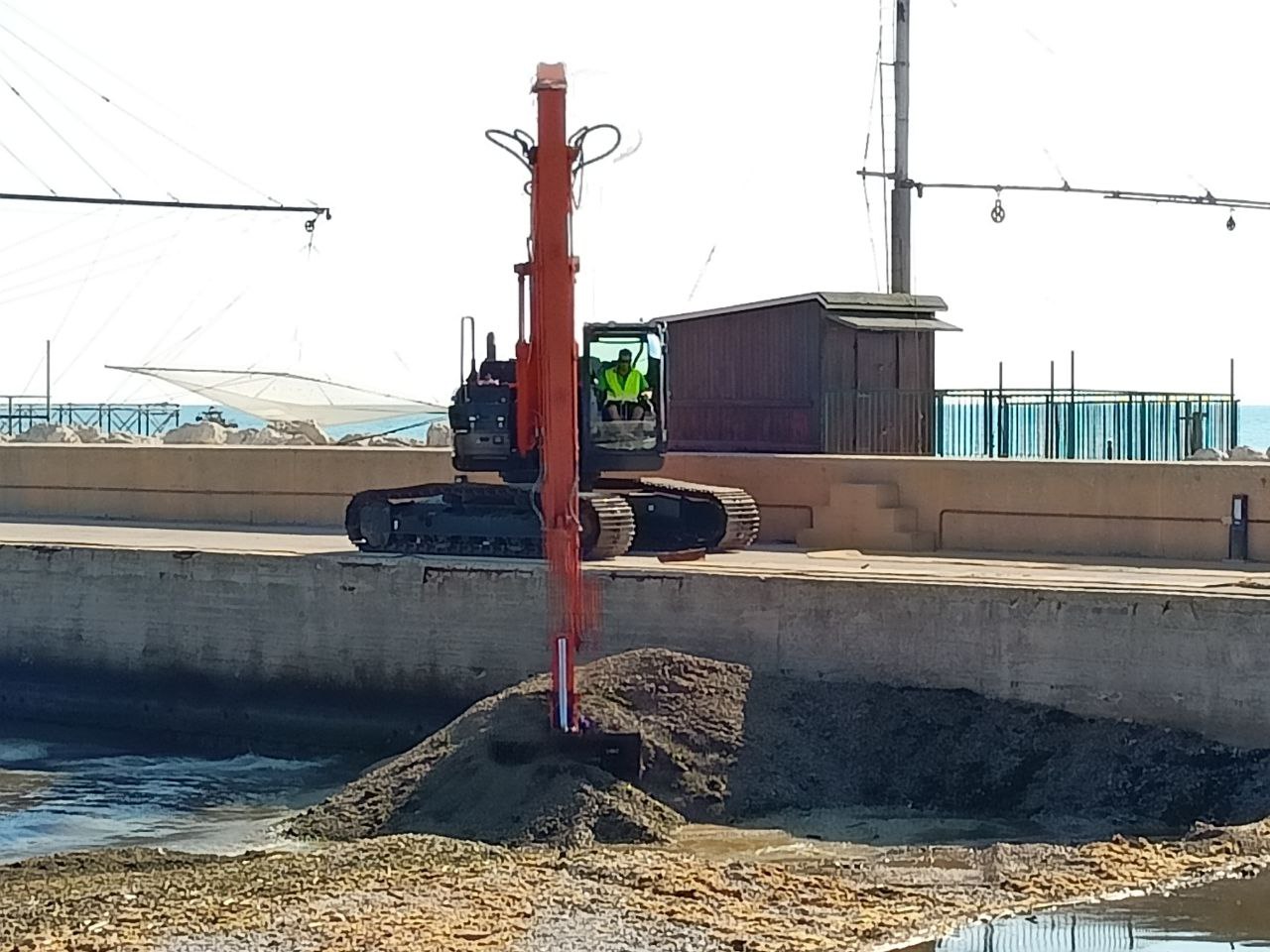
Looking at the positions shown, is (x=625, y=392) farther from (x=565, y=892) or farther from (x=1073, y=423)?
(x=565, y=892)

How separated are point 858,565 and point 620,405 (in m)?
3.60

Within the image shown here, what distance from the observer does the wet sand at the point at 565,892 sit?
11812mm

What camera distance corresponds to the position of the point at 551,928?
1191cm

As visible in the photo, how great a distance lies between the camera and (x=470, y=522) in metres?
22.7

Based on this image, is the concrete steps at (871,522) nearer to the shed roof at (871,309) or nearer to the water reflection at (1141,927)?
the shed roof at (871,309)

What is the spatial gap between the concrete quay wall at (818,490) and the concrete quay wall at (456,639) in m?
4.15


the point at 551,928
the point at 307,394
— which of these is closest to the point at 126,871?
the point at 551,928

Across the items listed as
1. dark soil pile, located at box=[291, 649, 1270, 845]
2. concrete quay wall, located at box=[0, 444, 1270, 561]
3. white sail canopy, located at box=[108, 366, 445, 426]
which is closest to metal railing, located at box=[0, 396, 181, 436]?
white sail canopy, located at box=[108, 366, 445, 426]

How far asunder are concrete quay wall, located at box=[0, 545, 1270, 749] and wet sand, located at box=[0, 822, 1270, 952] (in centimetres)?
245

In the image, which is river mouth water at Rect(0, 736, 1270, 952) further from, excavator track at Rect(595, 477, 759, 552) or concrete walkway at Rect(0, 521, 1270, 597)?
excavator track at Rect(595, 477, 759, 552)

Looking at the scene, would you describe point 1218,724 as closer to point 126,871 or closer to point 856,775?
point 856,775

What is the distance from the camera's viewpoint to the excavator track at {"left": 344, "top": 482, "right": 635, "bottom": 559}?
21703 millimetres

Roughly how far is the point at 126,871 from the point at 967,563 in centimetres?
972

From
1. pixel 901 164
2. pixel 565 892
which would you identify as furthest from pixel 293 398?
pixel 565 892
